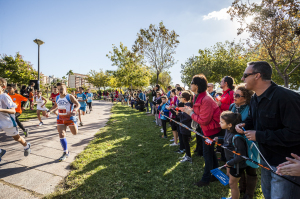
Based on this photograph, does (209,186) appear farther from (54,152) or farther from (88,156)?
(54,152)

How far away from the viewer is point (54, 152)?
15.8ft

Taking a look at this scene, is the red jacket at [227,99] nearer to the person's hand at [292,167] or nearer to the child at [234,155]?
the child at [234,155]

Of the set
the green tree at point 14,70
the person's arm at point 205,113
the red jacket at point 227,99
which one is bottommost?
the person's arm at point 205,113

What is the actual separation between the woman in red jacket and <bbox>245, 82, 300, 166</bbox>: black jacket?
1211mm

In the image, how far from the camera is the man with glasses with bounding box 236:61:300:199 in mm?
1397

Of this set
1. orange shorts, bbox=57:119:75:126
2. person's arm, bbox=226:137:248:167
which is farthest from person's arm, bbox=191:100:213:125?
orange shorts, bbox=57:119:75:126

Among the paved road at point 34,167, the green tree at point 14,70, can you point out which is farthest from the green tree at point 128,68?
the paved road at point 34,167

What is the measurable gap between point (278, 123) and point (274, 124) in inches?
1.3

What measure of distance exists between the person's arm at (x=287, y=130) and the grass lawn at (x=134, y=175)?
192cm

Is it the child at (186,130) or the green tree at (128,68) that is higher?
the green tree at (128,68)

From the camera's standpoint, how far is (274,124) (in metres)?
1.55

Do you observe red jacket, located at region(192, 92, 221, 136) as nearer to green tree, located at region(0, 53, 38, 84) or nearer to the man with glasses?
the man with glasses

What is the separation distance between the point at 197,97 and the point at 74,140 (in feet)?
17.1

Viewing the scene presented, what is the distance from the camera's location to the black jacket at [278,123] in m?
1.38
